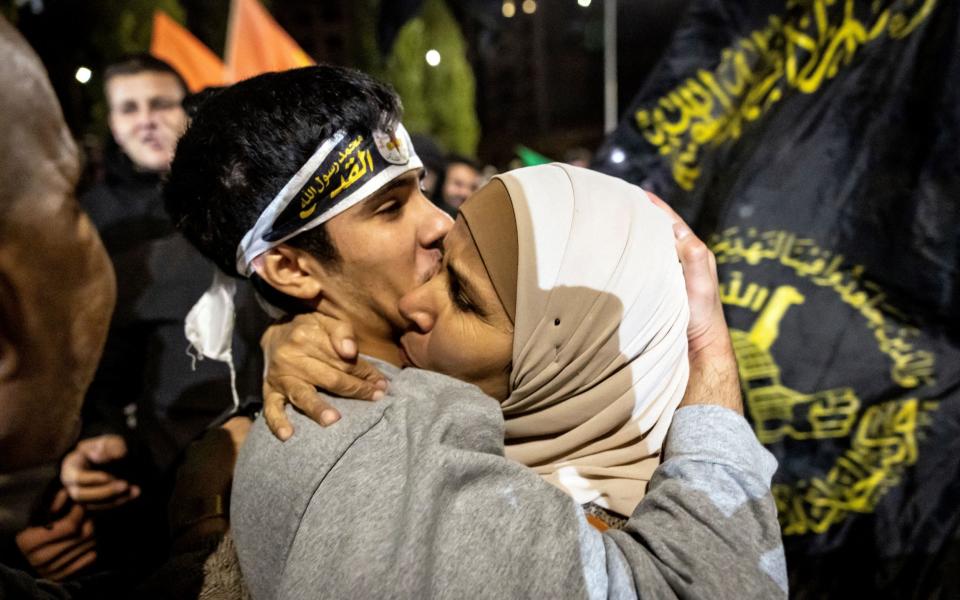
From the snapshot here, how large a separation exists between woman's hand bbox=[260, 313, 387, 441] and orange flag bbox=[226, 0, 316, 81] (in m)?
3.64

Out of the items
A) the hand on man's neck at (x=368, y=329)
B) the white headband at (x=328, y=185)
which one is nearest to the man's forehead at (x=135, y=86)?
the white headband at (x=328, y=185)

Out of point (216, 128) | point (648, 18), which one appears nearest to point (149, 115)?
point (216, 128)

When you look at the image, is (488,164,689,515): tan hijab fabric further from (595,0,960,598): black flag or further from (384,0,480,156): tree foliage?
(384,0,480,156): tree foliage

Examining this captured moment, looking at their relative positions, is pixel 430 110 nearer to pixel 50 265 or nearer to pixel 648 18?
pixel 648 18

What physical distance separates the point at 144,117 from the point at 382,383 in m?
2.84

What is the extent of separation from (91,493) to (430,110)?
1204 cm

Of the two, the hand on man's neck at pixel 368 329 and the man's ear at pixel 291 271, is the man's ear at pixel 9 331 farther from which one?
the hand on man's neck at pixel 368 329

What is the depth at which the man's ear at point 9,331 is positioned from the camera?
1264 millimetres

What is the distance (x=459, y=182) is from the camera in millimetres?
6215

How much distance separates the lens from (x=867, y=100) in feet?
7.36

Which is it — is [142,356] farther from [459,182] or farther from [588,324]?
[459,182]

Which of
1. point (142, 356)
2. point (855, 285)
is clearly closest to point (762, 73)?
point (855, 285)

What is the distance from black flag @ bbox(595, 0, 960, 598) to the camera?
2.01m

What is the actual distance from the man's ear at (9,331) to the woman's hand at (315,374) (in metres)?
0.49
